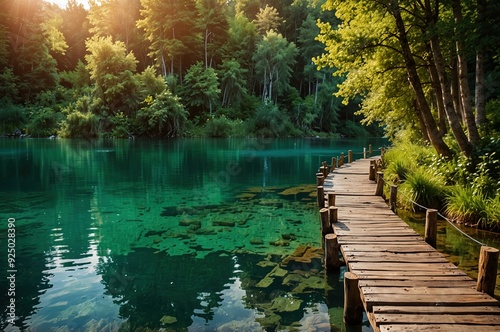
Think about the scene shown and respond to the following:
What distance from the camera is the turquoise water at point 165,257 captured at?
6.36 metres

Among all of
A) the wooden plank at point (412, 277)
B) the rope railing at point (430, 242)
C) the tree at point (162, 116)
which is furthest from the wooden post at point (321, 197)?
the tree at point (162, 116)

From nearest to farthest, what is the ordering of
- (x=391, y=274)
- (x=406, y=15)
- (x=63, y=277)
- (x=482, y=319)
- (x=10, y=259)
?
(x=482, y=319)
(x=391, y=274)
(x=63, y=277)
(x=10, y=259)
(x=406, y=15)

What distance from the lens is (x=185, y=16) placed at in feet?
179

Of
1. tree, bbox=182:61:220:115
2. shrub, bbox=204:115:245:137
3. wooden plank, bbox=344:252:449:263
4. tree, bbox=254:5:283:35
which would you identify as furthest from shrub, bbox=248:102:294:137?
wooden plank, bbox=344:252:449:263

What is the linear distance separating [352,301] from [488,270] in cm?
194

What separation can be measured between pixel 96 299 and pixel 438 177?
35.8 ft

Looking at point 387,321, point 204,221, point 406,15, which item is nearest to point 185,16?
point 406,15

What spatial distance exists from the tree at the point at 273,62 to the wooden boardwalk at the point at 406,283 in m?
50.6

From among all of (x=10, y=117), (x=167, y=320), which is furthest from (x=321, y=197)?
(x=10, y=117)

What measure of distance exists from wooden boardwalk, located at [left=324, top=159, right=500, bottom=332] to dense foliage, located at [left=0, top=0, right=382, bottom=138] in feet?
139

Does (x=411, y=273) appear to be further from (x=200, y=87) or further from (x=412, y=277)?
(x=200, y=87)

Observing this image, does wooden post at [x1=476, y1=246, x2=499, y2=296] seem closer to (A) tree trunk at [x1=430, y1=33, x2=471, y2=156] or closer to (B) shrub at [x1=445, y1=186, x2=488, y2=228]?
(B) shrub at [x1=445, y1=186, x2=488, y2=228]

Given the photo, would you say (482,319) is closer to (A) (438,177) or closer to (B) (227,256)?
(B) (227,256)

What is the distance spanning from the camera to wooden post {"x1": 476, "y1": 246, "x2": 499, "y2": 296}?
5.41 meters
